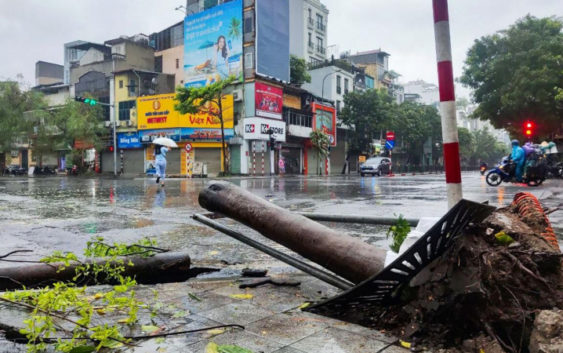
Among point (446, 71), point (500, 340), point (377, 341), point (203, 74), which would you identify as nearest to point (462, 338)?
point (500, 340)

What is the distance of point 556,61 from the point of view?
75.0 feet

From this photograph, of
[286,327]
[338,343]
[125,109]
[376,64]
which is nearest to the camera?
[338,343]

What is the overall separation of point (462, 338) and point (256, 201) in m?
1.26

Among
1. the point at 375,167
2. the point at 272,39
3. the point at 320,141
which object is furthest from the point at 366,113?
the point at 375,167

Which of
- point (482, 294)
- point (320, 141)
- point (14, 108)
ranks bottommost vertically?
point (482, 294)

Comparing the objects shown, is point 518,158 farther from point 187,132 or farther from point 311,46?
point 311,46

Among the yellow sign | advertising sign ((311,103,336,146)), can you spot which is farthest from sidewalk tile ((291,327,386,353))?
advertising sign ((311,103,336,146))

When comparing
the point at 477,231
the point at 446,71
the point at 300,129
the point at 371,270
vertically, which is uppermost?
the point at 300,129

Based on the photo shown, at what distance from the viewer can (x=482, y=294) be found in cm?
156

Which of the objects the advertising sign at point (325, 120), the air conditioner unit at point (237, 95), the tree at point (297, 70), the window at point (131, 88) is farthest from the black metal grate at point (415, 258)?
the tree at point (297, 70)

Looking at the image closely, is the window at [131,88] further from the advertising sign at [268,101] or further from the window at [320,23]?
the window at [320,23]

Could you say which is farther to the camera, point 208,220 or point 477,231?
point 208,220

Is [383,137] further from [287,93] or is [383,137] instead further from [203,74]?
[203,74]

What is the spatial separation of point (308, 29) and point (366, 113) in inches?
478
